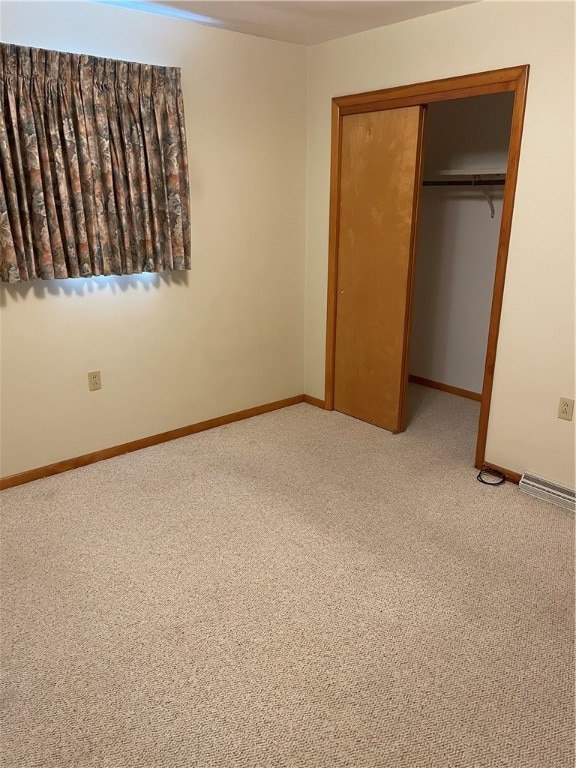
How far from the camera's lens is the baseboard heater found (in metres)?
2.80

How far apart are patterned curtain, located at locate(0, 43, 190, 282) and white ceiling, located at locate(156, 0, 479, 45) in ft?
1.18

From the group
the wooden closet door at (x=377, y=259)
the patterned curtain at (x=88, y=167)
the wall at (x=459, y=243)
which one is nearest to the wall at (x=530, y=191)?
the wooden closet door at (x=377, y=259)

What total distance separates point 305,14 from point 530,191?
1.43 metres

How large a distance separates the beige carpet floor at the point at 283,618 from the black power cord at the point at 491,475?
7 cm

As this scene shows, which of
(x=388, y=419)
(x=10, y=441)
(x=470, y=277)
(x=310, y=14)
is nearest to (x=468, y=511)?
(x=388, y=419)

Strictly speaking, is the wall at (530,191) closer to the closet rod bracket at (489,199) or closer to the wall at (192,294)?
the wall at (192,294)

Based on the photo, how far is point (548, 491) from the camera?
2.88 meters

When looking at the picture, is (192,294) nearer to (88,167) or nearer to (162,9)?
(88,167)

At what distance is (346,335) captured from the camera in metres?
3.88

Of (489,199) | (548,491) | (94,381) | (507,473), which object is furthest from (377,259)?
(94,381)

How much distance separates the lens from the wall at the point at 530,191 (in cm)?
254

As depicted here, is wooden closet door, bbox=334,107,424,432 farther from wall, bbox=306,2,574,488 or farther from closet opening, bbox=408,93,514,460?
closet opening, bbox=408,93,514,460

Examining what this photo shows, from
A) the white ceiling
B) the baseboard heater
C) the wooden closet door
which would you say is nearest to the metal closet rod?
the wooden closet door

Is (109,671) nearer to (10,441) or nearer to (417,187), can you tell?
(10,441)
